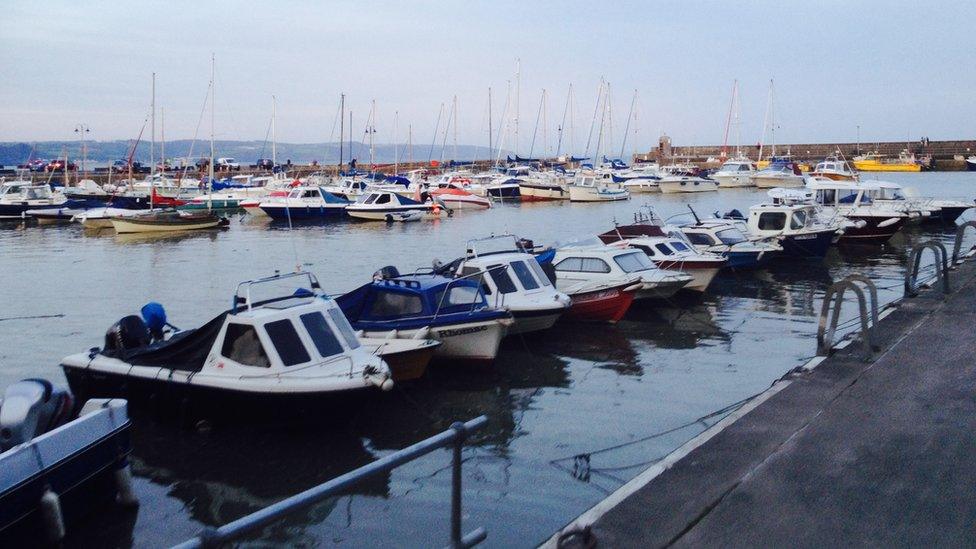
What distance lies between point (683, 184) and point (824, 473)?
83.2 m

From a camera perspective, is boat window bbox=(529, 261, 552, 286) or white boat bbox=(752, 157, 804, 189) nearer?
boat window bbox=(529, 261, 552, 286)

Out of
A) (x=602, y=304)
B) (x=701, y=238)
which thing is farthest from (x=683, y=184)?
(x=602, y=304)

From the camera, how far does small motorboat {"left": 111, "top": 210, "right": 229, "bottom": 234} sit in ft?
160

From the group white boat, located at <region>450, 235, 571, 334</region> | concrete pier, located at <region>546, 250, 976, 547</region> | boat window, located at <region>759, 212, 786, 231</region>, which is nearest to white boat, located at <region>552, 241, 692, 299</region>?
white boat, located at <region>450, 235, 571, 334</region>

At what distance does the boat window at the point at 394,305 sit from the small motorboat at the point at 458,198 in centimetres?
5075

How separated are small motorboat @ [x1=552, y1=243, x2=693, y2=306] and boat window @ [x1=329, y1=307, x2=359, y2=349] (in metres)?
8.85

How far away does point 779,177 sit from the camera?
87.3 meters

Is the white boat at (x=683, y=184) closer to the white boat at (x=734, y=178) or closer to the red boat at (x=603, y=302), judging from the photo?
the white boat at (x=734, y=178)

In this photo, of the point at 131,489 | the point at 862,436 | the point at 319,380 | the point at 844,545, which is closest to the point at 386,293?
the point at 319,380

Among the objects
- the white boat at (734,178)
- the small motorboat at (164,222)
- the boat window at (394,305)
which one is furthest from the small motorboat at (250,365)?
the white boat at (734,178)

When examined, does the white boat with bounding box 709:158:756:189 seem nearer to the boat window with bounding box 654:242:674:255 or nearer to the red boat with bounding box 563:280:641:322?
the boat window with bounding box 654:242:674:255

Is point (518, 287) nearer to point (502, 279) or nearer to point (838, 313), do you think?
point (502, 279)

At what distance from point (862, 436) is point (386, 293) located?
10.1 metres

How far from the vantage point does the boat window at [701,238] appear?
97.3ft
